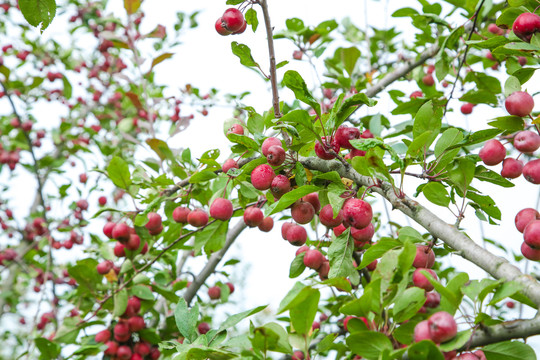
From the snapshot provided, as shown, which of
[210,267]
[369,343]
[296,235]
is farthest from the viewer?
[210,267]

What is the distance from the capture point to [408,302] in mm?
881

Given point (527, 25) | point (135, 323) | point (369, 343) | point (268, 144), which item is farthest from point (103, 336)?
point (527, 25)

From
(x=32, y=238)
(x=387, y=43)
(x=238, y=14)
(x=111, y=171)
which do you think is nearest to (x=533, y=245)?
(x=238, y=14)

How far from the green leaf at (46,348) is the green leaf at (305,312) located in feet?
5.01

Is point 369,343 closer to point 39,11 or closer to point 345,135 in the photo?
point 345,135

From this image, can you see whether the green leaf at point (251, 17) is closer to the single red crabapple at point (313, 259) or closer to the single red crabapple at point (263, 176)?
the single red crabapple at point (263, 176)

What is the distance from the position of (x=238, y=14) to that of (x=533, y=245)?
99cm

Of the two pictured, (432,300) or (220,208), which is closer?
(432,300)

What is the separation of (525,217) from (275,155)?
66 cm

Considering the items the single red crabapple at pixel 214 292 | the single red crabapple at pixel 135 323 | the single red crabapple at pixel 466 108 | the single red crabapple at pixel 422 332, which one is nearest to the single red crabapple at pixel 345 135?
the single red crabapple at pixel 422 332

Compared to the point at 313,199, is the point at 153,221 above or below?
above

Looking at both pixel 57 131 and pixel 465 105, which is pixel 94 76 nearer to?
pixel 57 131

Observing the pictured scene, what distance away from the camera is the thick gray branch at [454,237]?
85 centimetres

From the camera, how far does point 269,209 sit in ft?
3.79
